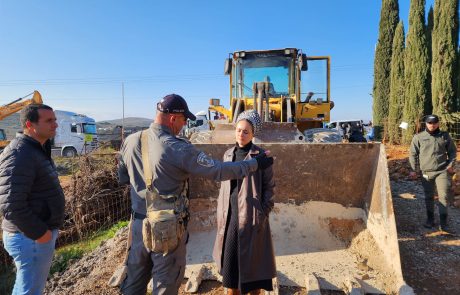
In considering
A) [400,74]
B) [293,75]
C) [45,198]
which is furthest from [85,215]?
[400,74]

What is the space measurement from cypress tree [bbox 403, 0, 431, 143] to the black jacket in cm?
1472

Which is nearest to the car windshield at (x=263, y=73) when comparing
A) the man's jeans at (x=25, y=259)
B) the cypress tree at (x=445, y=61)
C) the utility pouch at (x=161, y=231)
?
the utility pouch at (x=161, y=231)

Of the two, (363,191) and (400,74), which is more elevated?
(400,74)

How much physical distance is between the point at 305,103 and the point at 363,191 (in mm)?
2762

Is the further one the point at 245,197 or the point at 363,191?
the point at 363,191

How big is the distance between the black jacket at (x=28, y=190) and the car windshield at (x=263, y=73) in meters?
4.77

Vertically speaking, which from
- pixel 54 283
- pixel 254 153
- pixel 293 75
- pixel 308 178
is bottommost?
pixel 54 283

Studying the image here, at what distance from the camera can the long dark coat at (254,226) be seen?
2.54 m

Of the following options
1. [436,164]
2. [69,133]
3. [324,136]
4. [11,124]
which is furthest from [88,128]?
[436,164]

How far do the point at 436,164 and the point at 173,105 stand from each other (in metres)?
4.11

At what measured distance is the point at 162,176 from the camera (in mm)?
2092

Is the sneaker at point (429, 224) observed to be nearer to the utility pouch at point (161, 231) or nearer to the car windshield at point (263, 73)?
the car windshield at point (263, 73)

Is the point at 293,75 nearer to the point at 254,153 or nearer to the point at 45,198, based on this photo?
the point at 254,153

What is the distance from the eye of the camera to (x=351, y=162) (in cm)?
394
